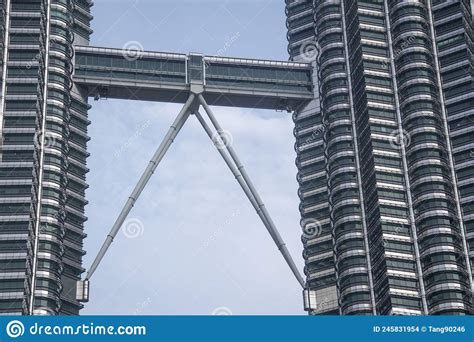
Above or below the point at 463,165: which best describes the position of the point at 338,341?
below

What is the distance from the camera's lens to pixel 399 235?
7500 inches

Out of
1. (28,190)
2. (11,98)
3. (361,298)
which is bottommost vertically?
(361,298)

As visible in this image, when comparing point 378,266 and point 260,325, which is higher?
point 378,266

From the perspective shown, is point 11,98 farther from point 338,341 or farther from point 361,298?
point 338,341

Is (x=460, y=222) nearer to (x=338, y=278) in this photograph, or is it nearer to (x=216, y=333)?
(x=338, y=278)

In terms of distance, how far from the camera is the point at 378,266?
627 feet

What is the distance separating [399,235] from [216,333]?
151 meters

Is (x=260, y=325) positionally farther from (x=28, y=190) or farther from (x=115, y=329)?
(x=28, y=190)

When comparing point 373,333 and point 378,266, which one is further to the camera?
point 378,266

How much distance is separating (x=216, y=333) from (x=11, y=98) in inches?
6298

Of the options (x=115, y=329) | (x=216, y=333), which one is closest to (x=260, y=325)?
A: (x=216, y=333)

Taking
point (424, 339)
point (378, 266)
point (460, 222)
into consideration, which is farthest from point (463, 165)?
point (424, 339)

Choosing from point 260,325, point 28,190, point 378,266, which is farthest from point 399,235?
point 260,325

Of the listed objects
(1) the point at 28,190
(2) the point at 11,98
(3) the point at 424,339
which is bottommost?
(3) the point at 424,339
